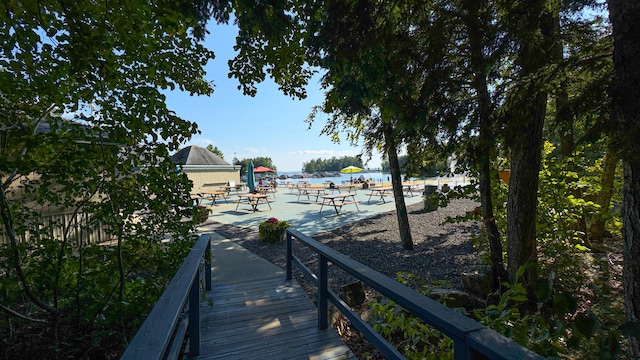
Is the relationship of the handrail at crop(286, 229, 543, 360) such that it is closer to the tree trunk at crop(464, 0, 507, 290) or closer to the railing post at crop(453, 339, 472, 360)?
the railing post at crop(453, 339, 472, 360)

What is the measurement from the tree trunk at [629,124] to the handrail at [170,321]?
2662mm

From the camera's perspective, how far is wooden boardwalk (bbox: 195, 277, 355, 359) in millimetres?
2400

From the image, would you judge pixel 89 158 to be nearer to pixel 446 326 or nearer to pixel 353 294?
pixel 446 326

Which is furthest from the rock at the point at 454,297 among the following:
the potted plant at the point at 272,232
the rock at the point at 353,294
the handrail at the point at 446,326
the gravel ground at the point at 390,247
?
the potted plant at the point at 272,232

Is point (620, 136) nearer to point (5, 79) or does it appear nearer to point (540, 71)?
point (540, 71)

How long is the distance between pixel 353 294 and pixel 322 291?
1.86 metres

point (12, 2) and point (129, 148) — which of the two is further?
point (129, 148)

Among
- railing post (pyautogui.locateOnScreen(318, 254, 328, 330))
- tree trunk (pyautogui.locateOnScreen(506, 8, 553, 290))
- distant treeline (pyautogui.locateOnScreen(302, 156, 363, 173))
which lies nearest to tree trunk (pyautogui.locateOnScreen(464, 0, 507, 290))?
tree trunk (pyautogui.locateOnScreen(506, 8, 553, 290))

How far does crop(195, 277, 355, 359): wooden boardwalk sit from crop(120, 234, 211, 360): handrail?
13.2 inches

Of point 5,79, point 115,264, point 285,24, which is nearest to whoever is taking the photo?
point 5,79

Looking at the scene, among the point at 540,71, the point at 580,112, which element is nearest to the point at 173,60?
the point at 540,71

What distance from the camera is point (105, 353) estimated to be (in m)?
2.50

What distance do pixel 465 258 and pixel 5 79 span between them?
688cm

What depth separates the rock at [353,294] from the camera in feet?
14.1
